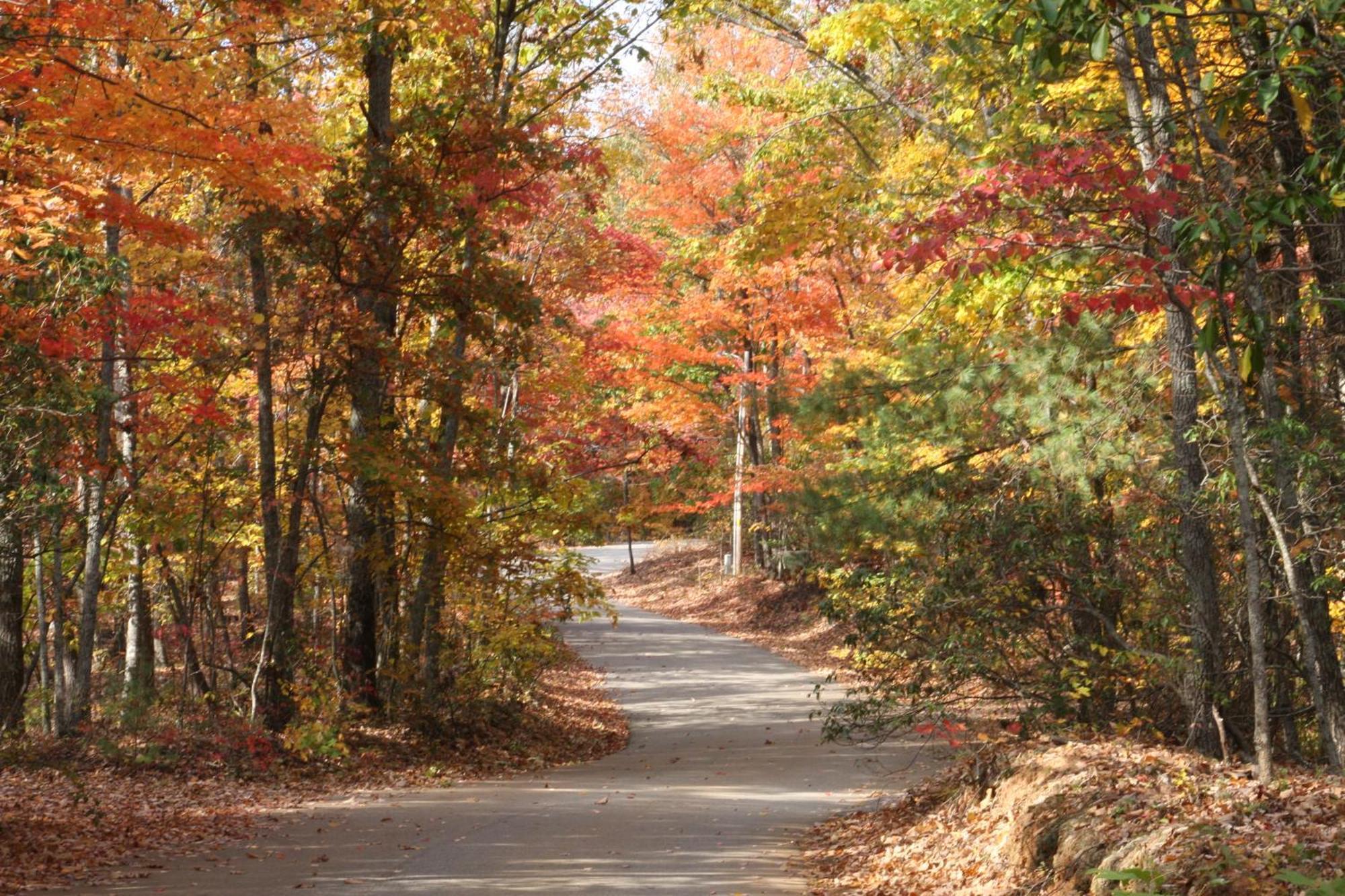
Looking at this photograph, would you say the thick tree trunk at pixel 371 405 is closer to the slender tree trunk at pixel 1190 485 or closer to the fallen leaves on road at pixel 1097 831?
the fallen leaves on road at pixel 1097 831

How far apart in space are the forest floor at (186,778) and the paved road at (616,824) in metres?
0.60

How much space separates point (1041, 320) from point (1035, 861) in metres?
6.71

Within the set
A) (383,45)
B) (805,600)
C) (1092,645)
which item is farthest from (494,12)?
(805,600)

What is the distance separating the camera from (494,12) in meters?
17.0

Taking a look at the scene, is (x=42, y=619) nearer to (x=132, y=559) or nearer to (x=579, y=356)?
(x=132, y=559)

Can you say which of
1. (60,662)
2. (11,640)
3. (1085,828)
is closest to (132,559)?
(60,662)

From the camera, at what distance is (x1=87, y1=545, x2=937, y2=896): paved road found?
8.51 m

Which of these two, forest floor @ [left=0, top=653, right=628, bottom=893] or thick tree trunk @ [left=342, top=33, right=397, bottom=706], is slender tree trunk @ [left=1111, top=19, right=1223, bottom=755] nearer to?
forest floor @ [left=0, top=653, right=628, bottom=893]

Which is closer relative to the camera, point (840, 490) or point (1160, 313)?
point (1160, 313)

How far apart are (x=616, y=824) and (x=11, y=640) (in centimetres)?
687

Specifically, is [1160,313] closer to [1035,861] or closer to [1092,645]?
[1092,645]

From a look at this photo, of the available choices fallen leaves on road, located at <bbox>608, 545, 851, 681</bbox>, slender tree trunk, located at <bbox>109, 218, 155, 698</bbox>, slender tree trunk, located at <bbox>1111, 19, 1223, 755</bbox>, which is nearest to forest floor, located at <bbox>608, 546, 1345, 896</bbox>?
slender tree trunk, located at <bbox>1111, 19, 1223, 755</bbox>

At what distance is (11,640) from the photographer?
13250 mm

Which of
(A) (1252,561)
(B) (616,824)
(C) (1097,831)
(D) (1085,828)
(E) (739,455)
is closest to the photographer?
(C) (1097,831)
